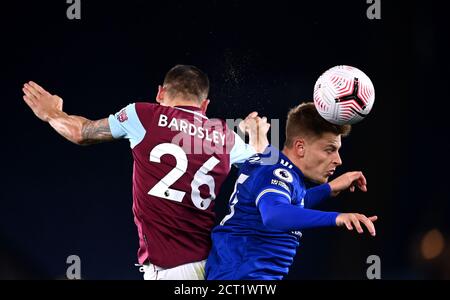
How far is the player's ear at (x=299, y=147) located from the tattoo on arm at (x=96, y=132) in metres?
1.04

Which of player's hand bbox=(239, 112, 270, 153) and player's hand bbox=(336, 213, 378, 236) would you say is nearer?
player's hand bbox=(336, 213, 378, 236)

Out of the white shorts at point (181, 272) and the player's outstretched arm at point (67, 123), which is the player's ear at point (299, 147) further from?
the player's outstretched arm at point (67, 123)

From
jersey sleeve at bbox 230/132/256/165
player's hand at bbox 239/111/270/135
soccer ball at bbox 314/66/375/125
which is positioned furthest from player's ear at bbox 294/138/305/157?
player's hand at bbox 239/111/270/135

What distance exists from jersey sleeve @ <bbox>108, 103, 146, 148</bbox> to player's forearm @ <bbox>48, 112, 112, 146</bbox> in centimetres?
7

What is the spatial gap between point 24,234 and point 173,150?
272 cm

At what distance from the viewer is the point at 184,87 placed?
4473 millimetres

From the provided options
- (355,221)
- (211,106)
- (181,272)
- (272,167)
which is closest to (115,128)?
(181,272)

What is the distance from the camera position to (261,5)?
283 inches

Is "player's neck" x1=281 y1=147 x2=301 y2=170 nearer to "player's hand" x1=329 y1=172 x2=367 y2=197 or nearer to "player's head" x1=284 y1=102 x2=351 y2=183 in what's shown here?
"player's head" x1=284 y1=102 x2=351 y2=183

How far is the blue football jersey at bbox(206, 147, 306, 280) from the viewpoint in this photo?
3889 millimetres

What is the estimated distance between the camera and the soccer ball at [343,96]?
4.22 metres

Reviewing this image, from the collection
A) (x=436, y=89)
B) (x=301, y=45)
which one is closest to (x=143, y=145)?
(x=301, y=45)

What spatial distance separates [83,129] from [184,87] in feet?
2.04

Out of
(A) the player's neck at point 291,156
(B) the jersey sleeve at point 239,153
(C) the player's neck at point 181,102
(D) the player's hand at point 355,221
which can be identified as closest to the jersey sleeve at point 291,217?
(D) the player's hand at point 355,221
